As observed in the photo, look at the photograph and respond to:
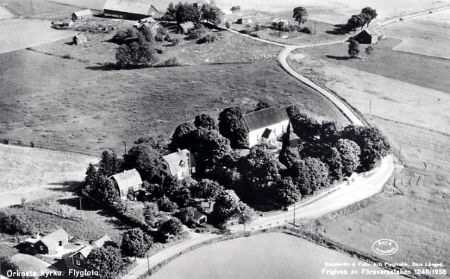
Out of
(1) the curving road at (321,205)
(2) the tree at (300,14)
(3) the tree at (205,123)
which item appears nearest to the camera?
(1) the curving road at (321,205)

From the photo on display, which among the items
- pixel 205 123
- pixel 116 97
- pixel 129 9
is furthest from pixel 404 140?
pixel 129 9

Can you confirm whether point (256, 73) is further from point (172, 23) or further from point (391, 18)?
point (391, 18)

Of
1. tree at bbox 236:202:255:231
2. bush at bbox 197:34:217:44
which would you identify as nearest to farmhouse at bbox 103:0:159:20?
bush at bbox 197:34:217:44

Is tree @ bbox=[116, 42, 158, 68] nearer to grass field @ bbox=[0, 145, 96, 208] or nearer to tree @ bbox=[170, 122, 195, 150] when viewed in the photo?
grass field @ bbox=[0, 145, 96, 208]

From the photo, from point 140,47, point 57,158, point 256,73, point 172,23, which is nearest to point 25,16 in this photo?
point 172,23

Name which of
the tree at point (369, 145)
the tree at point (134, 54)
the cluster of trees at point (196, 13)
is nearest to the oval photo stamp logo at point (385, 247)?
the tree at point (369, 145)

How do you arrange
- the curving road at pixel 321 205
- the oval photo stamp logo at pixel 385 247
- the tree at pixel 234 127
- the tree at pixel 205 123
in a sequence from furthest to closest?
1. the tree at pixel 234 127
2. the tree at pixel 205 123
3. the oval photo stamp logo at pixel 385 247
4. the curving road at pixel 321 205

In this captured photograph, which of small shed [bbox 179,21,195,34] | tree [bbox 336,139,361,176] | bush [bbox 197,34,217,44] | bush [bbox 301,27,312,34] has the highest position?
small shed [bbox 179,21,195,34]

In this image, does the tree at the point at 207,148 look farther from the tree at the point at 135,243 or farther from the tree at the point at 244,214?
the tree at the point at 135,243
